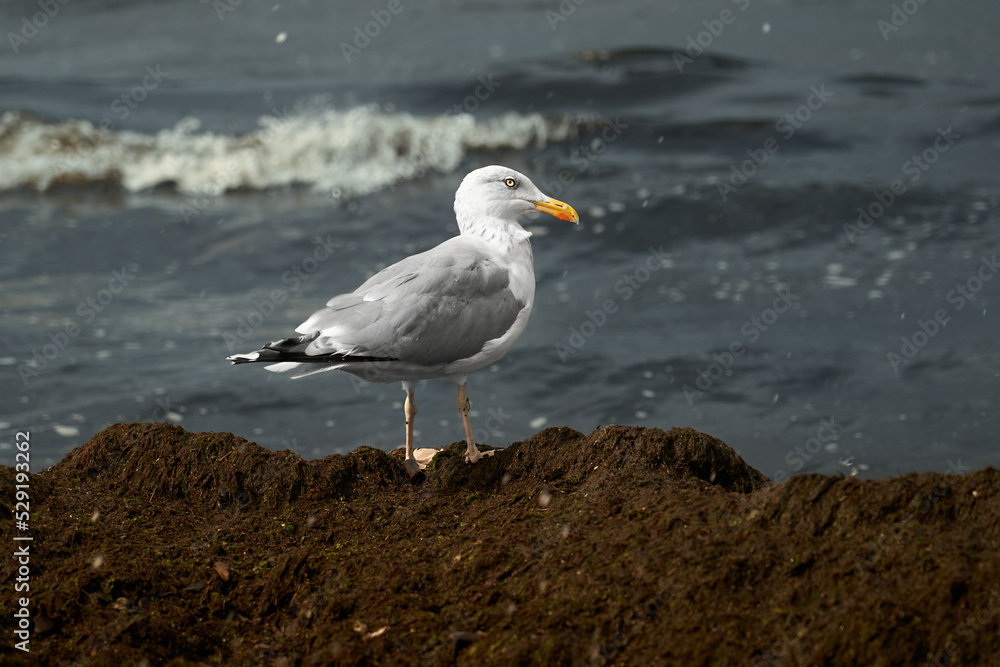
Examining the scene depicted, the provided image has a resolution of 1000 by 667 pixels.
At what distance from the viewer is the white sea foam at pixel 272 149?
1695 centimetres

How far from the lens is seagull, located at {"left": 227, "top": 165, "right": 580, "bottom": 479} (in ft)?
18.2

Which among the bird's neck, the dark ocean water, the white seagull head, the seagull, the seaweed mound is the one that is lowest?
the dark ocean water

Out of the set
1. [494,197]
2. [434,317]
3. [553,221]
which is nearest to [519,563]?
[434,317]

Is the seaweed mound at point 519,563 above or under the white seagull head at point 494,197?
under

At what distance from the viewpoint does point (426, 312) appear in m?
5.69

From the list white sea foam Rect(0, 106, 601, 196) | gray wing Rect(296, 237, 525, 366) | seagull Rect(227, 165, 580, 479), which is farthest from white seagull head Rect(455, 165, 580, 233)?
white sea foam Rect(0, 106, 601, 196)

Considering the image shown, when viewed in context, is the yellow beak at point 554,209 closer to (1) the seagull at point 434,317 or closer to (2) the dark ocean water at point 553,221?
(1) the seagull at point 434,317

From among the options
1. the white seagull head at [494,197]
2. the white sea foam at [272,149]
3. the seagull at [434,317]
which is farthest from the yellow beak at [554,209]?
the white sea foam at [272,149]

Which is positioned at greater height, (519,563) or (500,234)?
(500,234)

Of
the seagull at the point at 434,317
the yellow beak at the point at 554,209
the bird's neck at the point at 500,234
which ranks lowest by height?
the seagull at the point at 434,317

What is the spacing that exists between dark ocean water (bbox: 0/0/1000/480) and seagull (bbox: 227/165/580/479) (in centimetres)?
299

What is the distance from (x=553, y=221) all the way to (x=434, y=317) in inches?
336

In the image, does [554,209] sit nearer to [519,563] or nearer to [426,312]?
[426,312]

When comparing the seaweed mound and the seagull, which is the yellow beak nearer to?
the seagull
